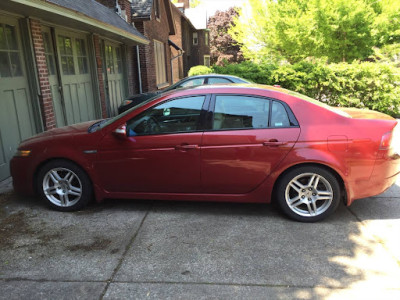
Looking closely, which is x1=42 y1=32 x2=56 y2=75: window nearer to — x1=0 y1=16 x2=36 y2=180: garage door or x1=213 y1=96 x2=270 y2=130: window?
x1=0 y1=16 x2=36 y2=180: garage door

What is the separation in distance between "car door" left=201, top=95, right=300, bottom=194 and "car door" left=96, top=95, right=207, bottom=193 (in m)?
0.16

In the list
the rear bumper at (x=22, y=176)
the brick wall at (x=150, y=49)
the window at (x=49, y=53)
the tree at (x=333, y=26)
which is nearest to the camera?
the rear bumper at (x=22, y=176)

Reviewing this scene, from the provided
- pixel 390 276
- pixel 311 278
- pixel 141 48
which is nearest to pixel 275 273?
pixel 311 278

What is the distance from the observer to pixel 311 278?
2.83 m

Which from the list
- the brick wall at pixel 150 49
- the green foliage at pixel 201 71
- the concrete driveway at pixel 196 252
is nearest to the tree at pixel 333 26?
the green foliage at pixel 201 71

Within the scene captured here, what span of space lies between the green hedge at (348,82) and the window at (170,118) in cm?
806

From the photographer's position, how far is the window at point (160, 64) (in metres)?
16.5

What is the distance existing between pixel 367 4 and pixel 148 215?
42.2ft

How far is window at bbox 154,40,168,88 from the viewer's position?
54.2ft

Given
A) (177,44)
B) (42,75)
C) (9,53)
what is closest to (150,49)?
(42,75)

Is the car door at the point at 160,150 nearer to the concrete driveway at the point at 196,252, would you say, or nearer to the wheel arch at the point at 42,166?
the wheel arch at the point at 42,166

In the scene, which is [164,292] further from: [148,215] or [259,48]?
[259,48]

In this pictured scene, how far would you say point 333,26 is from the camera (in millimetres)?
12719

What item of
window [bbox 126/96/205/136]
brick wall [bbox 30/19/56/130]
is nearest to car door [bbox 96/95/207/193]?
window [bbox 126/96/205/136]
